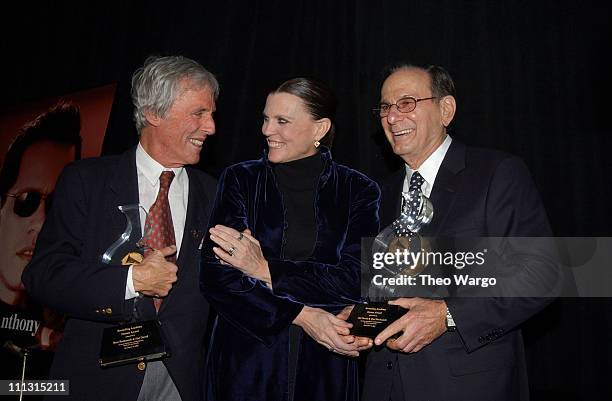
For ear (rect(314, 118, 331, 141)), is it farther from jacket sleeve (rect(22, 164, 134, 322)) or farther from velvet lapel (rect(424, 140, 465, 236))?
jacket sleeve (rect(22, 164, 134, 322))

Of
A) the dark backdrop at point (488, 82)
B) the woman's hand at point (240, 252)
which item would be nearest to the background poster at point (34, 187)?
the dark backdrop at point (488, 82)

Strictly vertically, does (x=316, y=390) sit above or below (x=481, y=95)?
below

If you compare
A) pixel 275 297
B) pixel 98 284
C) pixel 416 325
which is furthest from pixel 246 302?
pixel 416 325

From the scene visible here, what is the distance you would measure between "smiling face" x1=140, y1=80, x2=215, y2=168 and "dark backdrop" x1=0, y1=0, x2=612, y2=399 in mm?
1422

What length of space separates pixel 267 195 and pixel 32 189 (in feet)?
11.7

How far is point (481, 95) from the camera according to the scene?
12.6ft

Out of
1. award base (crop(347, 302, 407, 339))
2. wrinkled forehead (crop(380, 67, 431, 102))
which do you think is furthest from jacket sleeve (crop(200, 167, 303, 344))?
wrinkled forehead (crop(380, 67, 431, 102))

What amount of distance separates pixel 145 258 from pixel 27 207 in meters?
3.43

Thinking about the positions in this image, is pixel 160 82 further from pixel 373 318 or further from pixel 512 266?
pixel 512 266

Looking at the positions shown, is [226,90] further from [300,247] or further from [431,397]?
[431,397]

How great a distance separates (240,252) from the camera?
240 centimetres

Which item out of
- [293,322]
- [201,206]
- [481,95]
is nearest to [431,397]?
[293,322]

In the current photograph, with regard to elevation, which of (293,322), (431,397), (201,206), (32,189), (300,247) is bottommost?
(431,397)

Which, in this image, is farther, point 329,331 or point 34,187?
point 34,187
